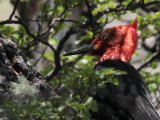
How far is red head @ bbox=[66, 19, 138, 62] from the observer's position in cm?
586

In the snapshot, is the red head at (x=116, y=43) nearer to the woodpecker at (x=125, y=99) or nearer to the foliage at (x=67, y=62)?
the foliage at (x=67, y=62)

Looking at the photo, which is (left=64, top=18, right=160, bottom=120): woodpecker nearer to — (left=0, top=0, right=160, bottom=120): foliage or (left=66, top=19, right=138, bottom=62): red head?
(left=0, top=0, right=160, bottom=120): foliage

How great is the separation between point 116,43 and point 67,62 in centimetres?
68

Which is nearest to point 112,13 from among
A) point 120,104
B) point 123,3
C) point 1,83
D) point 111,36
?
point 123,3

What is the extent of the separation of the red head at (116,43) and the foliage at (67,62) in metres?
0.13

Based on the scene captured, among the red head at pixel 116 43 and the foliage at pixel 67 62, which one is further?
the red head at pixel 116 43

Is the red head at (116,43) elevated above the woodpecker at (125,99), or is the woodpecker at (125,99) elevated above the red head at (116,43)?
the red head at (116,43)

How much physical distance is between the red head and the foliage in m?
0.13

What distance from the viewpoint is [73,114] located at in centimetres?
282

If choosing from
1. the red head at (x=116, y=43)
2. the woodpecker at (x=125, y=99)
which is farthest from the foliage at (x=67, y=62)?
the woodpecker at (x=125, y=99)

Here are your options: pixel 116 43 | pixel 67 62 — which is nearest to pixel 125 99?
pixel 67 62

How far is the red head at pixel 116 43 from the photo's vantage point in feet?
19.2

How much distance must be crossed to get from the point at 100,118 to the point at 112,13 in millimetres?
1405

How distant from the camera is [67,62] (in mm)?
5711
